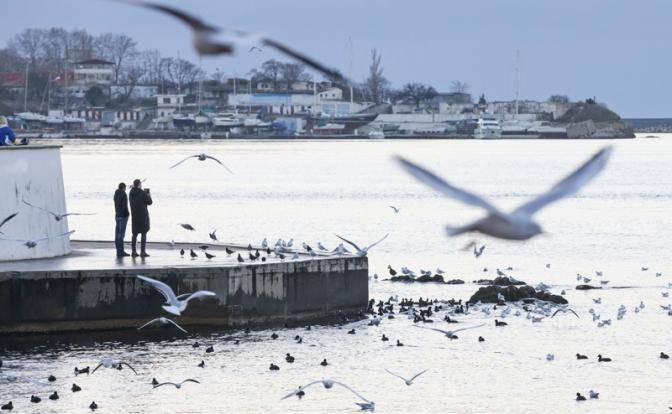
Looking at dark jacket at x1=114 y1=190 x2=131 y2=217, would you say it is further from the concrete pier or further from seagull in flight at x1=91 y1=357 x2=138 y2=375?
seagull in flight at x1=91 y1=357 x2=138 y2=375

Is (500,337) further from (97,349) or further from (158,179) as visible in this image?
(158,179)

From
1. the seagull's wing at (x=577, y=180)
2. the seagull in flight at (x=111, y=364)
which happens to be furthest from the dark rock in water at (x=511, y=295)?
the seagull's wing at (x=577, y=180)

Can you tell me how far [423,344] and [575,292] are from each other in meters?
11.9

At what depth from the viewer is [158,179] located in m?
127

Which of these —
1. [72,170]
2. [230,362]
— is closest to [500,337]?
[230,362]

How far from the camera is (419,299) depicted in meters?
36.3

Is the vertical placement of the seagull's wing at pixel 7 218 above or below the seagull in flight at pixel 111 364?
above

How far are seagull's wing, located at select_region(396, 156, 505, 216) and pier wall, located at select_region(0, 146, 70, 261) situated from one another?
880 inches

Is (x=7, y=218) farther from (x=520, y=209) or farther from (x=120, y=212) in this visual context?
(x=520, y=209)

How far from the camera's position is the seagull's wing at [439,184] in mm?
7891

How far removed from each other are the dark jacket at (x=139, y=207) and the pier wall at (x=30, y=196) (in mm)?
1828

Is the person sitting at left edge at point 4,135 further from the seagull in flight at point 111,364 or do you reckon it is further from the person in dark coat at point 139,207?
the seagull in flight at point 111,364

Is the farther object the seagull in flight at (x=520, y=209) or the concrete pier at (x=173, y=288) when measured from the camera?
the concrete pier at (x=173, y=288)

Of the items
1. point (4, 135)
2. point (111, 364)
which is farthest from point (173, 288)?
point (4, 135)
